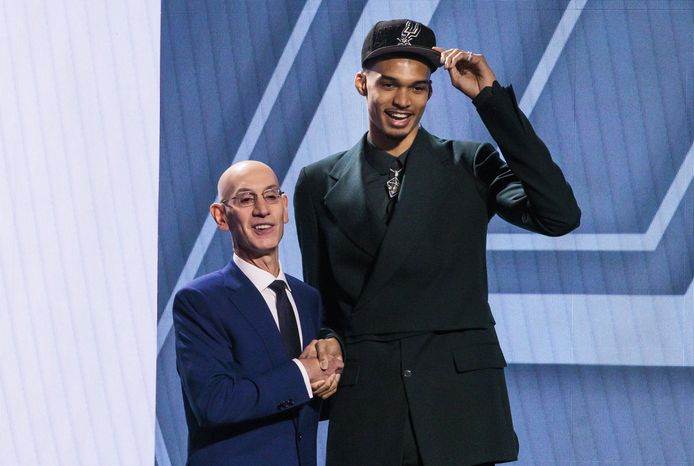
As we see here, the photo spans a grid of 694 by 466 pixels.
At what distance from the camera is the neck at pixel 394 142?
2.00 m

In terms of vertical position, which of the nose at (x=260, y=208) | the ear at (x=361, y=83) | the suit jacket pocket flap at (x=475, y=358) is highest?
the ear at (x=361, y=83)

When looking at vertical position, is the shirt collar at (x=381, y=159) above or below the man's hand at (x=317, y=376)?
above

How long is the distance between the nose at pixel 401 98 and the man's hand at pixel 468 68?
0.30ft

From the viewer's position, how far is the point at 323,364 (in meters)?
1.80

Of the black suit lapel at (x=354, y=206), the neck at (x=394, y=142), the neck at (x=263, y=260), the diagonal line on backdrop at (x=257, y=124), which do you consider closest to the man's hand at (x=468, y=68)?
the neck at (x=394, y=142)

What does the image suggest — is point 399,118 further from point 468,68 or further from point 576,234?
point 576,234

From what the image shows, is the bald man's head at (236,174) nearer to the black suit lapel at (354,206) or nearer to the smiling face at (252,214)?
the smiling face at (252,214)

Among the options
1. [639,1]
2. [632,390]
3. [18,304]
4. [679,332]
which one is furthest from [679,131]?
[18,304]

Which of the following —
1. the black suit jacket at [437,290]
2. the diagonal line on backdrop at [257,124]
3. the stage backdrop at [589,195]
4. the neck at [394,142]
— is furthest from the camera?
the diagonal line on backdrop at [257,124]

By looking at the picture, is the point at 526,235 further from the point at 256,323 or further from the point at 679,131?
the point at 256,323

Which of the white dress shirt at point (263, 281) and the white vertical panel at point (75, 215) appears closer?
the white dress shirt at point (263, 281)

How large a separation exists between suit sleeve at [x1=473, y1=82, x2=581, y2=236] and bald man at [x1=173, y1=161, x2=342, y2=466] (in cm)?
44

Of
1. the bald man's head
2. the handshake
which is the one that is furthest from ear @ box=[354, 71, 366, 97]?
the handshake

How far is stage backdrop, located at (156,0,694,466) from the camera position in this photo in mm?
3230
